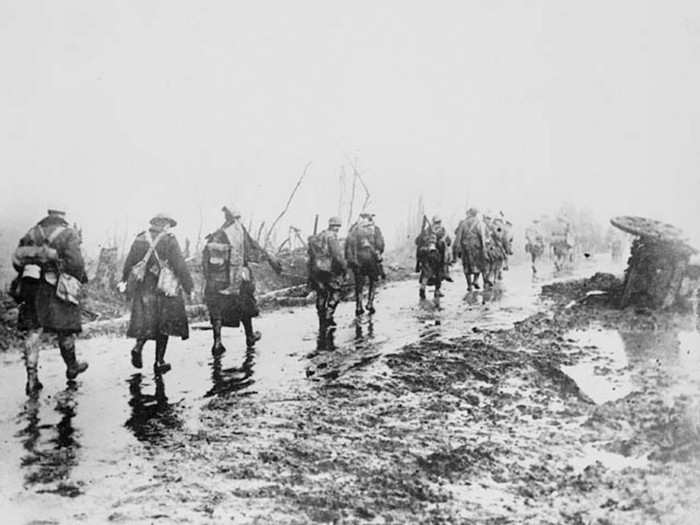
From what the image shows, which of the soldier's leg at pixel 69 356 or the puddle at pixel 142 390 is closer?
the puddle at pixel 142 390

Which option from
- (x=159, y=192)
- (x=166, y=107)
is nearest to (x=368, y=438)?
Answer: (x=166, y=107)

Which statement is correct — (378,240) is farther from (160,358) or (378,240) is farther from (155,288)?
(160,358)

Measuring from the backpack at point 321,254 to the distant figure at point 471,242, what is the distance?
3784 mm

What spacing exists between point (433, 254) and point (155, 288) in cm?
603

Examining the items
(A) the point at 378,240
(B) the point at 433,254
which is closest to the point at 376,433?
(A) the point at 378,240

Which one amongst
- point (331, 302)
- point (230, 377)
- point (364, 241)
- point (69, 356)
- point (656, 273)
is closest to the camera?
point (69, 356)

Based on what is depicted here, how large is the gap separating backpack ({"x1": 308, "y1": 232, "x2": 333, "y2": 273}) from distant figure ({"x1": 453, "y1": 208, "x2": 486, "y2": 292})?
12.4 feet

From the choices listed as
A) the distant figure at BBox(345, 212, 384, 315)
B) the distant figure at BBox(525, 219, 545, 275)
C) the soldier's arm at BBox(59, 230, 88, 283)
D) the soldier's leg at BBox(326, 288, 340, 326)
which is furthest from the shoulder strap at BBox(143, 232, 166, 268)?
the distant figure at BBox(525, 219, 545, 275)

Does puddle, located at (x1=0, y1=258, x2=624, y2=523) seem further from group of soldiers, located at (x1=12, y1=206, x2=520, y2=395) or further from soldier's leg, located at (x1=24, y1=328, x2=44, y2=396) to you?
group of soldiers, located at (x1=12, y1=206, x2=520, y2=395)

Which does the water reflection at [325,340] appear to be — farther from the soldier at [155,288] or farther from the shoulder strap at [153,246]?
the shoulder strap at [153,246]

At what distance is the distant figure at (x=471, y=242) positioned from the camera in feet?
38.2

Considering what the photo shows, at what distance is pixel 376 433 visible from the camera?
4.55m

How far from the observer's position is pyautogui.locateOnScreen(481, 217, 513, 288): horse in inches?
478

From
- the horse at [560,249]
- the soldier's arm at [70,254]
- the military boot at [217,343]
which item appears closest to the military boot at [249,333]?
the military boot at [217,343]
